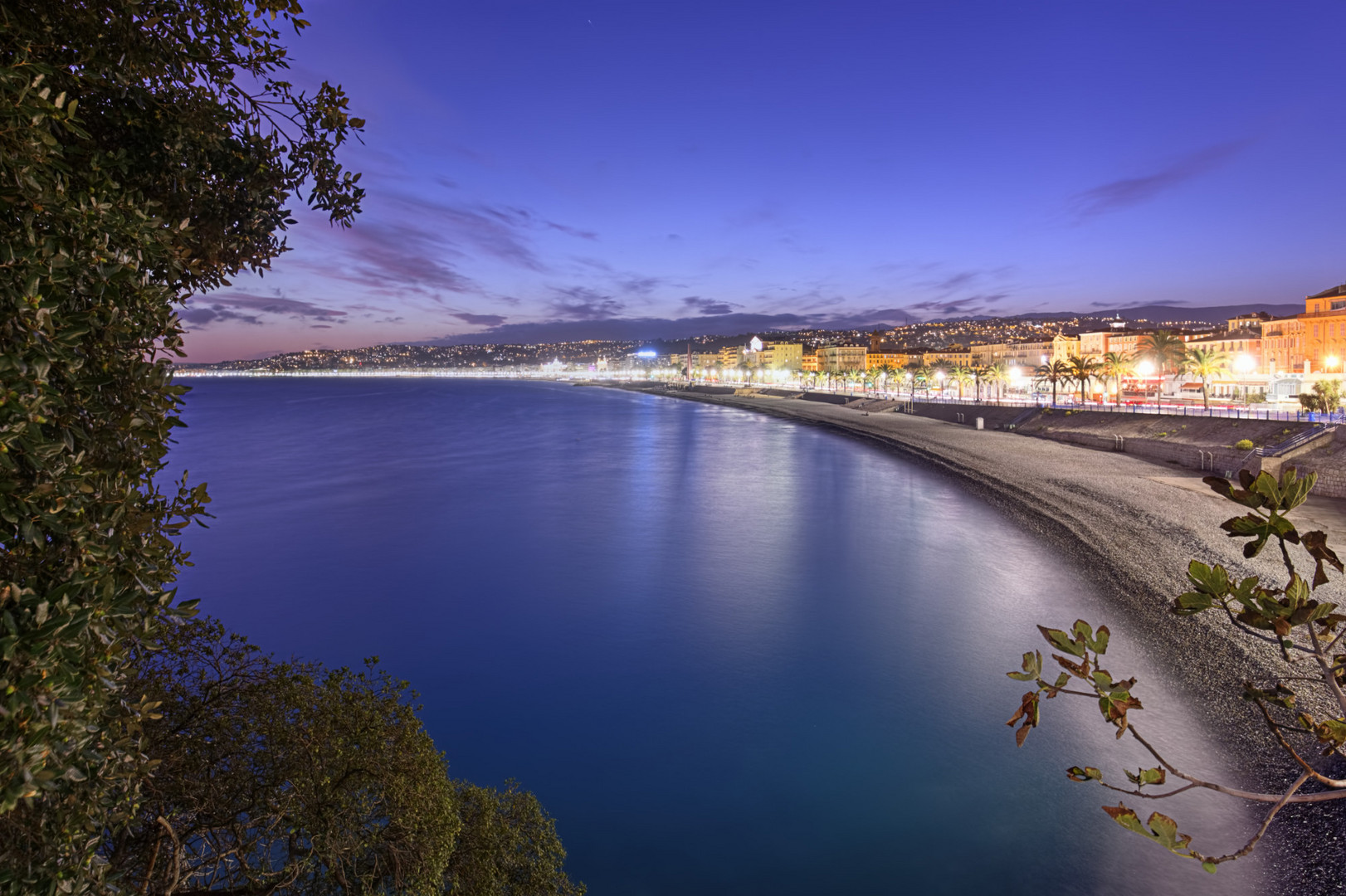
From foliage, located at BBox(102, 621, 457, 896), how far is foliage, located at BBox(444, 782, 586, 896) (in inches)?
33.7

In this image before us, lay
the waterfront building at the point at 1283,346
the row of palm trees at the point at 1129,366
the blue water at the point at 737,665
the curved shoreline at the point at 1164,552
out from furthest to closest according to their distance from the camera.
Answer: the waterfront building at the point at 1283,346
the row of palm trees at the point at 1129,366
the blue water at the point at 737,665
the curved shoreline at the point at 1164,552

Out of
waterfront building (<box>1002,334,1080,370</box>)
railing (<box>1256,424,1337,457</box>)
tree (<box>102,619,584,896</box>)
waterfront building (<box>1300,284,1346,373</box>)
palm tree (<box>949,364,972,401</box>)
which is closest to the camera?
tree (<box>102,619,584,896</box>)

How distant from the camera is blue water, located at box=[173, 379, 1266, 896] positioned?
12.1 m

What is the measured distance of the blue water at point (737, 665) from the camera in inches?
477

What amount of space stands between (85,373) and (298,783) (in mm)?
4753

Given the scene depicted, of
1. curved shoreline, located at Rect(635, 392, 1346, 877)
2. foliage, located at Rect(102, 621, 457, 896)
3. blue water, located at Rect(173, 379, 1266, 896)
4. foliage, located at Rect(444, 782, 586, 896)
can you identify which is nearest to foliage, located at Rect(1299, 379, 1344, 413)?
curved shoreline, located at Rect(635, 392, 1346, 877)

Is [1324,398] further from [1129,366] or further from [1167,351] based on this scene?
[1129,366]

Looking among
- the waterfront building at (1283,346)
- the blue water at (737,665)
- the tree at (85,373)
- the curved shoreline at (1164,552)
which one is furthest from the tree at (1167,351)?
the tree at (85,373)

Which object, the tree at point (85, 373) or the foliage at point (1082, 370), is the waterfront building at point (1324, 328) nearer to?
the foliage at point (1082, 370)

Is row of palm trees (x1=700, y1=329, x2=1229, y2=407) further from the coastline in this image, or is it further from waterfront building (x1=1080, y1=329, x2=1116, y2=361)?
waterfront building (x1=1080, y1=329, x2=1116, y2=361)

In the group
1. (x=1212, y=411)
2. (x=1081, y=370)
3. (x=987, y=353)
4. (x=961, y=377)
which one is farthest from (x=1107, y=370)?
(x=987, y=353)

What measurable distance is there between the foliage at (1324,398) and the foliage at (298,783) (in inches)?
2005

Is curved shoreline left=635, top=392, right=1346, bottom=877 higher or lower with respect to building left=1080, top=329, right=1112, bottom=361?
lower

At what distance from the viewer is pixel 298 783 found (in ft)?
22.4
